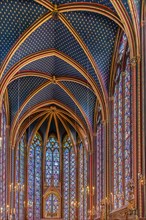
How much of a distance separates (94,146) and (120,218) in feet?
45.8

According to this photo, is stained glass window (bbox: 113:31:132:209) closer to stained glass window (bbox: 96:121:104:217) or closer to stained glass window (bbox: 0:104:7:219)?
stained glass window (bbox: 96:121:104:217)

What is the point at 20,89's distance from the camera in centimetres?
4441

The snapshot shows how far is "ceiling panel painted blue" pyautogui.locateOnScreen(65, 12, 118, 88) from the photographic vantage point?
113 feet

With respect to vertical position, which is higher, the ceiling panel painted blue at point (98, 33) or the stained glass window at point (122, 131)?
the ceiling panel painted blue at point (98, 33)

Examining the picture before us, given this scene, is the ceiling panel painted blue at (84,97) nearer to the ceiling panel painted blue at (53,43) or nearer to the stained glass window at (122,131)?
the ceiling panel painted blue at (53,43)

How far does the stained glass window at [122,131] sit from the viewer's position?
3353cm

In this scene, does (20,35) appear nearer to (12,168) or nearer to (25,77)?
(25,77)

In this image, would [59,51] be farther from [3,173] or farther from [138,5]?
[138,5]

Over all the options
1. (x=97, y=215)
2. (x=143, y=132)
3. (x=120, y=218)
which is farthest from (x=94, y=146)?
(x=143, y=132)

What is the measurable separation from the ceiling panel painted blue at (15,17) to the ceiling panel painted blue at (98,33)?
2.31 m

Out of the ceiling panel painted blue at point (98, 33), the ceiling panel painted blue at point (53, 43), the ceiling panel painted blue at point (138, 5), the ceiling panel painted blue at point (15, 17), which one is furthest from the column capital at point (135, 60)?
the ceiling panel painted blue at point (53, 43)

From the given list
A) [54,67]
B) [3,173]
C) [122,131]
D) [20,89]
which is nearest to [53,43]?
[54,67]

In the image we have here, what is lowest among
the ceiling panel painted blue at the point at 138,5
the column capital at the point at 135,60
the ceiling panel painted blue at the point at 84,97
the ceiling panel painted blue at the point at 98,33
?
the column capital at the point at 135,60

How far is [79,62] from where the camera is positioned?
39906 millimetres
